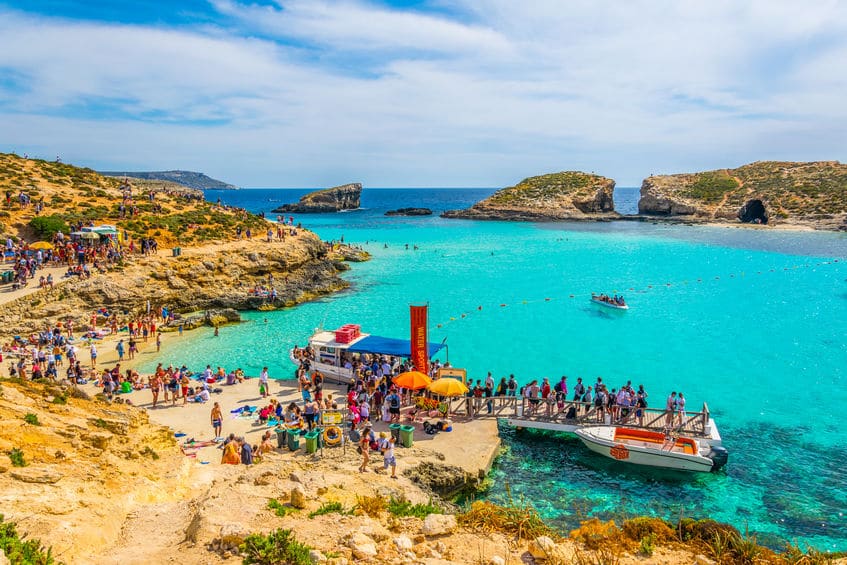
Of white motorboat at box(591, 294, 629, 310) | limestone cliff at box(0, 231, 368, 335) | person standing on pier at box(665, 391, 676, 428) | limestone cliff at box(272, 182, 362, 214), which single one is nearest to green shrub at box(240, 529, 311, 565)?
person standing on pier at box(665, 391, 676, 428)

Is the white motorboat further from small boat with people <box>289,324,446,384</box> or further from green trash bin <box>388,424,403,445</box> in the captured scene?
green trash bin <box>388,424,403,445</box>

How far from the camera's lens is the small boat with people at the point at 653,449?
16.3m

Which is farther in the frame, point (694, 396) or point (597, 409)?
point (694, 396)

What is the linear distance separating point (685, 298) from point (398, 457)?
112 feet

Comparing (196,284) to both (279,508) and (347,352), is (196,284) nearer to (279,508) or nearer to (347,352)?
(347,352)

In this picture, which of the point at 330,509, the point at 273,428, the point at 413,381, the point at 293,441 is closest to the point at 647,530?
the point at 330,509

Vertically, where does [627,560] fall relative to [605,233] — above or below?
below

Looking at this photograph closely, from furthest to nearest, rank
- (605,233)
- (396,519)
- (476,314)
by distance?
(605,233), (476,314), (396,519)

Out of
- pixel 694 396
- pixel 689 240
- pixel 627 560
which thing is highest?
pixel 689 240

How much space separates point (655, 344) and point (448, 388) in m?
17.4

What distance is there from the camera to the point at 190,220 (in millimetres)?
46250

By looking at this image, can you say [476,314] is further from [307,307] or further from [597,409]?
[597,409]

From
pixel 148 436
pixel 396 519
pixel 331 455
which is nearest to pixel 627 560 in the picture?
pixel 396 519

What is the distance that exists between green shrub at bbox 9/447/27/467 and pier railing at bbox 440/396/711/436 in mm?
12576
